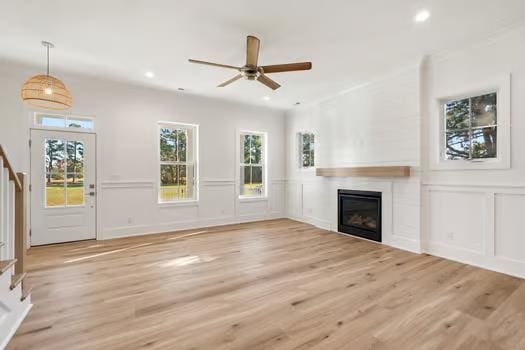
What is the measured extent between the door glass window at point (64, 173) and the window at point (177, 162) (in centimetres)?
140

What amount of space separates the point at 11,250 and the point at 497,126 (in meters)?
5.27

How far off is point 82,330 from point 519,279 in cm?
434

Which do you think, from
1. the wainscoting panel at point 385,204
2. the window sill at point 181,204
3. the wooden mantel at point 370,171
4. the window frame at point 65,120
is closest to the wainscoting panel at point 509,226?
the wainscoting panel at point 385,204

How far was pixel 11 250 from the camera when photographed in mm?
2252

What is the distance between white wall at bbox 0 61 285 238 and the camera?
13.8ft

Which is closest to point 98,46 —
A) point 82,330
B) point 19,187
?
point 19,187

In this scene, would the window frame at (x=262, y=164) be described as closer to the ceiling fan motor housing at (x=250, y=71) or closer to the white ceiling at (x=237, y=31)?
the white ceiling at (x=237, y=31)

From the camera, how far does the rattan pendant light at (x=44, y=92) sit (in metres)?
3.11

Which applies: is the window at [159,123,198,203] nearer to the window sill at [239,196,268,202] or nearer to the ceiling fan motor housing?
the window sill at [239,196,268,202]

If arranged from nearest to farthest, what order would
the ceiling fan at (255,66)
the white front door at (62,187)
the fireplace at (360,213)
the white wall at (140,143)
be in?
1. the ceiling fan at (255,66)
2. the white wall at (140,143)
3. the white front door at (62,187)
4. the fireplace at (360,213)

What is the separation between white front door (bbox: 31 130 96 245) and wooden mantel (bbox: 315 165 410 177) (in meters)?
4.48

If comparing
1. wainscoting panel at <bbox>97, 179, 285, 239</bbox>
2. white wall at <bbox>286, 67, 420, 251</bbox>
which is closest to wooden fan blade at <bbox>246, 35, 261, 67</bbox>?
white wall at <bbox>286, 67, 420, 251</bbox>

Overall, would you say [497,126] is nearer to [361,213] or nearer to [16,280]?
[361,213]

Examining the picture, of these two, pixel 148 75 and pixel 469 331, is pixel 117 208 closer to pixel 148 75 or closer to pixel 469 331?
pixel 148 75
